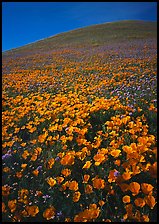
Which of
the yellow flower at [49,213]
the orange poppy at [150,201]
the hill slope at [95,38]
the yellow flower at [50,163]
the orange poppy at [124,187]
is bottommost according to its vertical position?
the yellow flower at [49,213]

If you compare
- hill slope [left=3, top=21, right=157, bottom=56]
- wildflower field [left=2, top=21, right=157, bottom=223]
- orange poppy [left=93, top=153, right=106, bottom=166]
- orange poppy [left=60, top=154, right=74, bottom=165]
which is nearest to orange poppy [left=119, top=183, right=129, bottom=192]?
wildflower field [left=2, top=21, right=157, bottom=223]

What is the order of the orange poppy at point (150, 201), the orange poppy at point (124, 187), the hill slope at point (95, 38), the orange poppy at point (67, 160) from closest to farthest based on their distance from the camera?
the orange poppy at point (150, 201)
the orange poppy at point (124, 187)
the orange poppy at point (67, 160)
the hill slope at point (95, 38)

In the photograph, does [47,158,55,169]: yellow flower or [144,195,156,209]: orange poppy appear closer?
[144,195,156,209]: orange poppy

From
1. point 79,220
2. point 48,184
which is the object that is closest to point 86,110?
point 48,184

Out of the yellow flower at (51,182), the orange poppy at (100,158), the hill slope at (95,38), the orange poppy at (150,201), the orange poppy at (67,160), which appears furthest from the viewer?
the hill slope at (95,38)

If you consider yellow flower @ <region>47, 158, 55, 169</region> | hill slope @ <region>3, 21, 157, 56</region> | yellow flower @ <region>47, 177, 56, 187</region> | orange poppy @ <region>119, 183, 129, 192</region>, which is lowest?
yellow flower @ <region>47, 177, 56, 187</region>

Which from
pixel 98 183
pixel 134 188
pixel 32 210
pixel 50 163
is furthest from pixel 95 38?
pixel 32 210

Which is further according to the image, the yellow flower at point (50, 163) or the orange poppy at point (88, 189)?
the yellow flower at point (50, 163)

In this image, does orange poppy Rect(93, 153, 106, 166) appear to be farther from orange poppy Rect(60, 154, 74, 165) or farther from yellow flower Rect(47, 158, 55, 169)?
yellow flower Rect(47, 158, 55, 169)

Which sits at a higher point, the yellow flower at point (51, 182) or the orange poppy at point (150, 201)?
the yellow flower at point (51, 182)

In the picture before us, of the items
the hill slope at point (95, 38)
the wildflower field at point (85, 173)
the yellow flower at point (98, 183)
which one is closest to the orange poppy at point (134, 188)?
the wildflower field at point (85, 173)

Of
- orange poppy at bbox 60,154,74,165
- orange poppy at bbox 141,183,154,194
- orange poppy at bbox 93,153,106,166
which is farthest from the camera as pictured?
orange poppy at bbox 60,154,74,165

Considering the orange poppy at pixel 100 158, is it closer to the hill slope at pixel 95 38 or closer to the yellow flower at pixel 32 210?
the yellow flower at pixel 32 210

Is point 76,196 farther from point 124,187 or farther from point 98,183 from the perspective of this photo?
point 124,187
